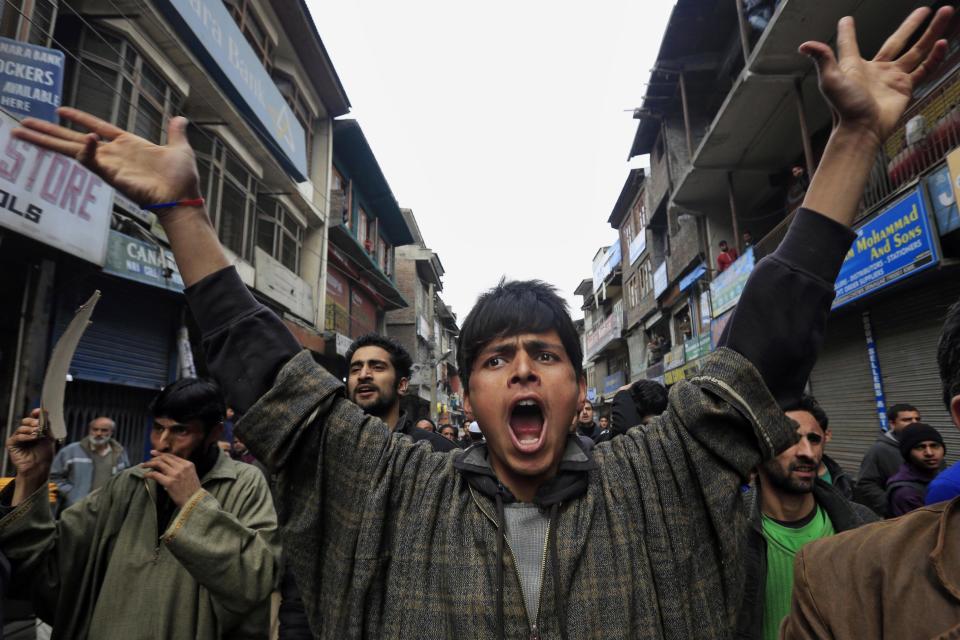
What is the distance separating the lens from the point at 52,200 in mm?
5906

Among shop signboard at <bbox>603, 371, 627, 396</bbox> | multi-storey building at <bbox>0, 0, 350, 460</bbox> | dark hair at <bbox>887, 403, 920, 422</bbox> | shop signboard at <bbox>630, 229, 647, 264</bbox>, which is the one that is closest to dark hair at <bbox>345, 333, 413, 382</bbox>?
multi-storey building at <bbox>0, 0, 350, 460</bbox>

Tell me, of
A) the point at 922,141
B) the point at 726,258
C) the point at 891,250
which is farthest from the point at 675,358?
the point at 922,141

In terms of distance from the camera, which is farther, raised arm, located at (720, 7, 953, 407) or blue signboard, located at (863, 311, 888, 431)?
blue signboard, located at (863, 311, 888, 431)

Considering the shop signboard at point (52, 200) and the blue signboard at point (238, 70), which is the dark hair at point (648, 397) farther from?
the blue signboard at point (238, 70)

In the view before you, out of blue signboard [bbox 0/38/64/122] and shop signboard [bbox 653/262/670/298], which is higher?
shop signboard [bbox 653/262/670/298]

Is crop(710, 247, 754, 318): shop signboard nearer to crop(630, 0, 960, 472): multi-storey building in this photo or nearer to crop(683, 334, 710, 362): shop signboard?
crop(630, 0, 960, 472): multi-storey building

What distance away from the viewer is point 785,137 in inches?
475

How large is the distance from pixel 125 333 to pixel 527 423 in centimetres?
895

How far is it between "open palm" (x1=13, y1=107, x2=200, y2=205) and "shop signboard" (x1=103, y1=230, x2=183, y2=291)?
667cm

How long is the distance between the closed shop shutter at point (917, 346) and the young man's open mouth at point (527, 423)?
819cm

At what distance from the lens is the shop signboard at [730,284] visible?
11.5m

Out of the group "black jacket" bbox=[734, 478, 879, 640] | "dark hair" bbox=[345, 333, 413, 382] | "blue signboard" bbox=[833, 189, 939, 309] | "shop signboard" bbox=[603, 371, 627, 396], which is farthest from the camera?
"shop signboard" bbox=[603, 371, 627, 396]

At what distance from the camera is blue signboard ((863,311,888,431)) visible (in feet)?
28.3

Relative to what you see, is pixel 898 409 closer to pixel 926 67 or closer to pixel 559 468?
pixel 926 67
